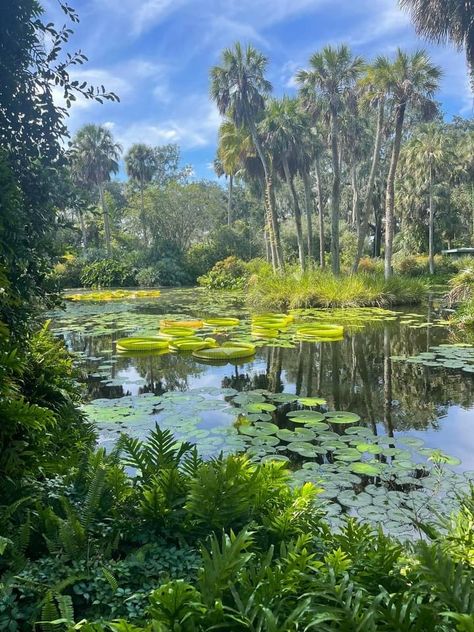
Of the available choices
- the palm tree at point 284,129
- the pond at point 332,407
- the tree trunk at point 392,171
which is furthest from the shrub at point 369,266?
the pond at point 332,407

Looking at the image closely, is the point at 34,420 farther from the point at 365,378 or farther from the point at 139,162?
the point at 139,162

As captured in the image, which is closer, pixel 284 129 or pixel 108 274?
pixel 284 129

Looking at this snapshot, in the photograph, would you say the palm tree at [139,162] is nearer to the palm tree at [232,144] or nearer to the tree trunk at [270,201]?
the palm tree at [232,144]

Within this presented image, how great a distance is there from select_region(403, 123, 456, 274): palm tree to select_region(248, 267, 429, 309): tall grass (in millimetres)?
10868

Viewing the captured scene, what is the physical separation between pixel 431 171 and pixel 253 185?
38.8ft

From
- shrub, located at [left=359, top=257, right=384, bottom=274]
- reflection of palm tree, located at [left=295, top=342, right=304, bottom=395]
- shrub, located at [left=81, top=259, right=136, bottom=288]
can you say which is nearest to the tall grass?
shrub, located at [left=359, top=257, right=384, bottom=274]

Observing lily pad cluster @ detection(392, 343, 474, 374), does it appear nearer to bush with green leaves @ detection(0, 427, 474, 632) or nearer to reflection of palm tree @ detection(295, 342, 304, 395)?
reflection of palm tree @ detection(295, 342, 304, 395)

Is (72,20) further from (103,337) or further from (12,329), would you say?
(103,337)

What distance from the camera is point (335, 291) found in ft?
54.0

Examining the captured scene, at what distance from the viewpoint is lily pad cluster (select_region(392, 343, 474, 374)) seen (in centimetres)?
780

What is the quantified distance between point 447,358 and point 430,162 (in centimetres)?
2285

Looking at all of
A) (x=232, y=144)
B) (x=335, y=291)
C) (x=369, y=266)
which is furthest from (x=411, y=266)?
(x=335, y=291)

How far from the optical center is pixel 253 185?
109 feet

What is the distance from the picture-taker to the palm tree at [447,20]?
1033 centimetres
